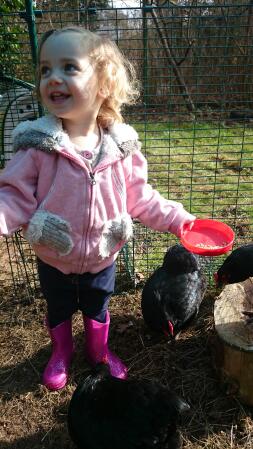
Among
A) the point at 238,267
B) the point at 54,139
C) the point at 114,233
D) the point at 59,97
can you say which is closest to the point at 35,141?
the point at 54,139

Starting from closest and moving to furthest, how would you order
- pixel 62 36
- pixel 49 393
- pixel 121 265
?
1. pixel 62 36
2. pixel 49 393
3. pixel 121 265

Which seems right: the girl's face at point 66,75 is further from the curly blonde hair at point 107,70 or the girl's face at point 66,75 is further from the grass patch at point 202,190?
the grass patch at point 202,190

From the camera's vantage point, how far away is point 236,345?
8.17ft

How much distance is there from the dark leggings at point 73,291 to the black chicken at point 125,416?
1.60ft

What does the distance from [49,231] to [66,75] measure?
76cm

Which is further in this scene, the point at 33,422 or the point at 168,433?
the point at 33,422

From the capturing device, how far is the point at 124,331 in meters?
3.29

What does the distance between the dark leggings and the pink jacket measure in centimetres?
9

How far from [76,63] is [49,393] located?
1969 mm

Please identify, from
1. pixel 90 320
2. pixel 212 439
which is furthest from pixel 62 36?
pixel 212 439

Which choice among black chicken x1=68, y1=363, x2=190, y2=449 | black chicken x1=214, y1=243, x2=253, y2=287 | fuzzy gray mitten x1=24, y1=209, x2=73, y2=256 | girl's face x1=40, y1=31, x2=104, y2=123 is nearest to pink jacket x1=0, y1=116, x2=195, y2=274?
fuzzy gray mitten x1=24, y1=209, x2=73, y2=256

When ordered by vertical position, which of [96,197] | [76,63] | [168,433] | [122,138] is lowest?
[168,433]

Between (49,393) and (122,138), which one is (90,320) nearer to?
(49,393)

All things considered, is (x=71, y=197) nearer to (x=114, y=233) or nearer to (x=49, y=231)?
(x=49, y=231)
